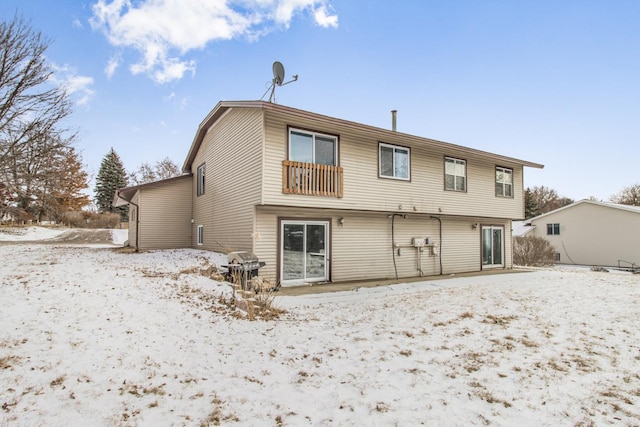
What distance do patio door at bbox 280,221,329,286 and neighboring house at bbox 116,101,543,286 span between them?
32 mm

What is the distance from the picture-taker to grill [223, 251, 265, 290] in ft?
A: 27.1

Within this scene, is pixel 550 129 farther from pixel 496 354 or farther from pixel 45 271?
pixel 45 271

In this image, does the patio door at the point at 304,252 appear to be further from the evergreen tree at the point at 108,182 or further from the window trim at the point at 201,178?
the evergreen tree at the point at 108,182

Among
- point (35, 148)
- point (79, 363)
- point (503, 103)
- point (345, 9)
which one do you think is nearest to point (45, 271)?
point (79, 363)

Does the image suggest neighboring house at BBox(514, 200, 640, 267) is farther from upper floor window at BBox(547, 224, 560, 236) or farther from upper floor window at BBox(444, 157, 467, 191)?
upper floor window at BBox(444, 157, 467, 191)

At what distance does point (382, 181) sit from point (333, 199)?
88.6 inches

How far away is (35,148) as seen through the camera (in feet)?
43.2

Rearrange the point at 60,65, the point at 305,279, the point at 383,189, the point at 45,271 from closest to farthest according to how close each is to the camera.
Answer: the point at 45,271
the point at 305,279
the point at 383,189
the point at 60,65

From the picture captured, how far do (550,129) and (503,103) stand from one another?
4.58 m

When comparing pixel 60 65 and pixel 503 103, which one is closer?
pixel 60 65

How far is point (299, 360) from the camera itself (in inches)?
165

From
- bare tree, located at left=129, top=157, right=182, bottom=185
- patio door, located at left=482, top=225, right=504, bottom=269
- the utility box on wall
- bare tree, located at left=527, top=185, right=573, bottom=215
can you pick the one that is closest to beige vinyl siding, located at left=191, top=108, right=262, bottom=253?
the utility box on wall

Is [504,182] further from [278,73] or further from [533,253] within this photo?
[278,73]

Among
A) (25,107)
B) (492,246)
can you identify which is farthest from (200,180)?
(492,246)
